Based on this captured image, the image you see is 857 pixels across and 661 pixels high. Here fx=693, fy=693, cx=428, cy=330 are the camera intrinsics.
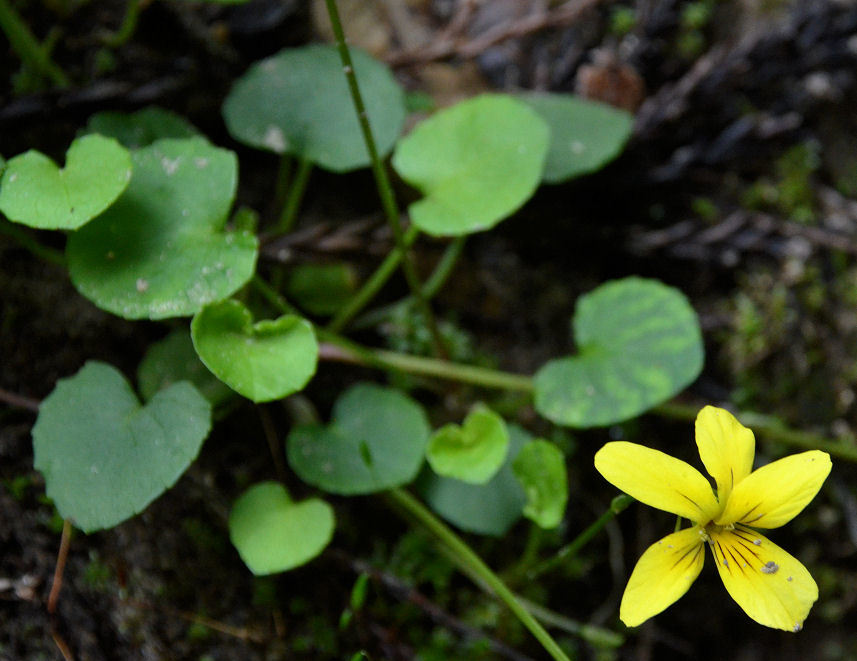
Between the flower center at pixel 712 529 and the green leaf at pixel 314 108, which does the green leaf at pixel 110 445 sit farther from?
the flower center at pixel 712 529

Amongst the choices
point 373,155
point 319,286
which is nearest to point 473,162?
point 373,155

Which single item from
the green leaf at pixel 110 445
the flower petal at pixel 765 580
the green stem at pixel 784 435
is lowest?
the green stem at pixel 784 435

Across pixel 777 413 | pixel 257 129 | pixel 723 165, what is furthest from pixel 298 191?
pixel 777 413

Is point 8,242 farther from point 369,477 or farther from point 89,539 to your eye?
point 369,477

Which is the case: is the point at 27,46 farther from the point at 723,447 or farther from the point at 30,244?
the point at 723,447

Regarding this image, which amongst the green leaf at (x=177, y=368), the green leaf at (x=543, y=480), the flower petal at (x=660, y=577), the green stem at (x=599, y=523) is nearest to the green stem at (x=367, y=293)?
the green leaf at (x=177, y=368)

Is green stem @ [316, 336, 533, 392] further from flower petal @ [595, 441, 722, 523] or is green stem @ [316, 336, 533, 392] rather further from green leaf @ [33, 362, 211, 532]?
flower petal @ [595, 441, 722, 523]

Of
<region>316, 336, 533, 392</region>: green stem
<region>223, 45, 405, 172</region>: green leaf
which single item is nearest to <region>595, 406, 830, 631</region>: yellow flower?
<region>316, 336, 533, 392</region>: green stem
